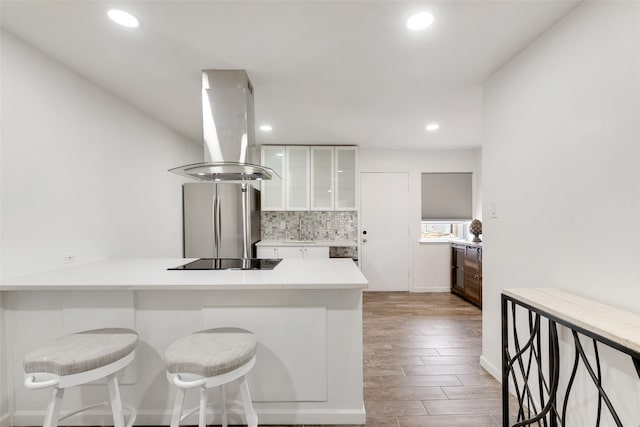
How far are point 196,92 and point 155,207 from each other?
1451mm

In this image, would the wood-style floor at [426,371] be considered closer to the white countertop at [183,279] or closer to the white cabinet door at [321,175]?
the white countertop at [183,279]

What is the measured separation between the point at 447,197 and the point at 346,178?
1.78 meters

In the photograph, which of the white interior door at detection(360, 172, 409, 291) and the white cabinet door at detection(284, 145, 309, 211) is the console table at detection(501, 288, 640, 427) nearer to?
the white interior door at detection(360, 172, 409, 291)

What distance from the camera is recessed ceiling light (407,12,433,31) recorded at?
1.52 meters

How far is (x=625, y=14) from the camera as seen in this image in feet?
4.10

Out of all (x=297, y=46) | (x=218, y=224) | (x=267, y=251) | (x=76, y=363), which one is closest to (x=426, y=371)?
(x=76, y=363)

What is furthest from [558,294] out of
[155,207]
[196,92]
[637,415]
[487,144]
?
[155,207]

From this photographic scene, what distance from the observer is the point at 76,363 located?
124 cm

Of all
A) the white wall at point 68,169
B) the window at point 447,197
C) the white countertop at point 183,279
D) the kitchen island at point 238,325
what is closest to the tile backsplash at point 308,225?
the window at point 447,197

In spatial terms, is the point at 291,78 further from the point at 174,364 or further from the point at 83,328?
the point at 83,328

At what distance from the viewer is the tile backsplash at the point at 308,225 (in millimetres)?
4633

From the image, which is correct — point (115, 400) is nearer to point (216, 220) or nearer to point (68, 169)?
point (68, 169)

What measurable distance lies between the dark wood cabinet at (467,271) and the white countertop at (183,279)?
264 cm

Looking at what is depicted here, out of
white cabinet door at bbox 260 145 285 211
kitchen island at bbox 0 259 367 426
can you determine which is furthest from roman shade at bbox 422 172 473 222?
kitchen island at bbox 0 259 367 426
